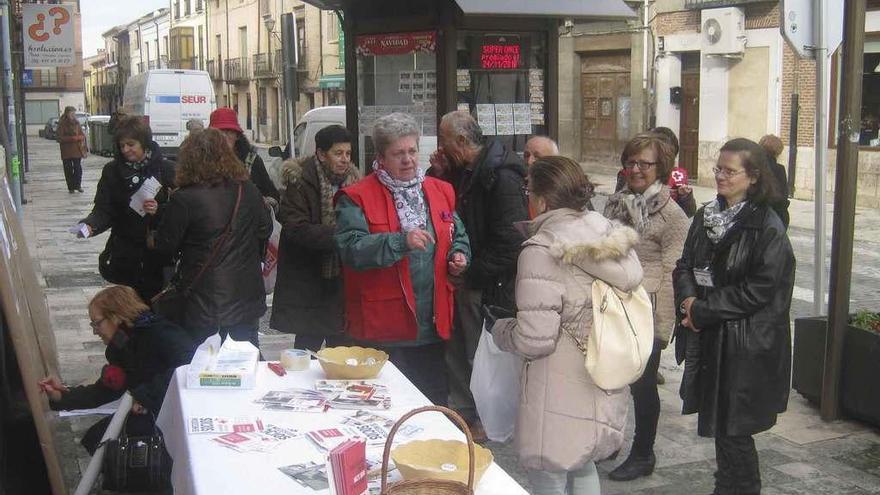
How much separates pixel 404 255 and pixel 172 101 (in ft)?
82.6

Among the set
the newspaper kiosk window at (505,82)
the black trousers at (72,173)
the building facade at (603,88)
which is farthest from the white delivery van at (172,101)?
the newspaper kiosk window at (505,82)

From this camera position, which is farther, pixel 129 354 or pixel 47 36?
pixel 47 36

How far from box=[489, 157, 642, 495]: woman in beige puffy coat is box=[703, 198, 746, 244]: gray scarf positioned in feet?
2.70

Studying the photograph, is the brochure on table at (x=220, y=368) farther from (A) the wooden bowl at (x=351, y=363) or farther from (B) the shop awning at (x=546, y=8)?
(B) the shop awning at (x=546, y=8)

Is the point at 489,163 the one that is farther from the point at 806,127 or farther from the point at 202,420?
the point at 806,127

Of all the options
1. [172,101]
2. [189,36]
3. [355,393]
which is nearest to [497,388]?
[355,393]

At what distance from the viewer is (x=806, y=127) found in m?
18.8

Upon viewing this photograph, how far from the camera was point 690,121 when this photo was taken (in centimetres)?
2244

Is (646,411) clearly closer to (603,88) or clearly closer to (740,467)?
(740,467)

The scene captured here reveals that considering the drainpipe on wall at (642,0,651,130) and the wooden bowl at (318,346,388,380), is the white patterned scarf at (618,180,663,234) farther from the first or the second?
the drainpipe on wall at (642,0,651,130)

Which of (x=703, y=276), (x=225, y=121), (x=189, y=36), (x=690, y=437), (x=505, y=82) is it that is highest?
(x=189, y=36)

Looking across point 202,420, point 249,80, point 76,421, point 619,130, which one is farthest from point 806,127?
point 249,80

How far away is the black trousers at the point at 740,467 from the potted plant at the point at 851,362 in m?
1.59

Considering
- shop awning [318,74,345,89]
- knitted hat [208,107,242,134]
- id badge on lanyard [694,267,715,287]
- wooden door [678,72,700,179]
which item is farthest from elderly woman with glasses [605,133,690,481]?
shop awning [318,74,345,89]
